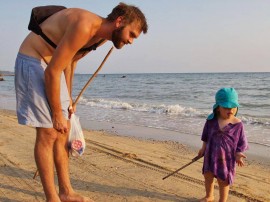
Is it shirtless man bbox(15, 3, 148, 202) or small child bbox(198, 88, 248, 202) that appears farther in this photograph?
small child bbox(198, 88, 248, 202)

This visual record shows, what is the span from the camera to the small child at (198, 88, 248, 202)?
3.53 metres

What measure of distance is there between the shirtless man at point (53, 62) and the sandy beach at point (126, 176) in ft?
2.94

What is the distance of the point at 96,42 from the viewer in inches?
122

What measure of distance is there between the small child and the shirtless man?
1.24 metres

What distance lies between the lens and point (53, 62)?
266 centimetres

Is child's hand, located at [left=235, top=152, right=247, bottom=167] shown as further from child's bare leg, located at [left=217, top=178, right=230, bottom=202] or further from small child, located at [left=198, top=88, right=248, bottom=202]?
child's bare leg, located at [left=217, top=178, right=230, bottom=202]

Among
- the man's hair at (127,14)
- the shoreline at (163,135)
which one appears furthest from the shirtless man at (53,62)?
the shoreline at (163,135)

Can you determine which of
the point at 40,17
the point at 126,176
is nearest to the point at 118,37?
the point at 40,17

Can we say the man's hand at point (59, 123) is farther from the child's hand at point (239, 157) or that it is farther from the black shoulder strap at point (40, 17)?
the child's hand at point (239, 157)

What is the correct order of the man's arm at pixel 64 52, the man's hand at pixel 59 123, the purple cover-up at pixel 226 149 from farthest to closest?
the purple cover-up at pixel 226 149
the man's hand at pixel 59 123
the man's arm at pixel 64 52

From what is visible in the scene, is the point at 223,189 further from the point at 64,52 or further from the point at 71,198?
the point at 64,52

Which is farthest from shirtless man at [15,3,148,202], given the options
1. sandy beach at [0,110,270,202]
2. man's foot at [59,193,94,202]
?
sandy beach at [0,110,270,202]

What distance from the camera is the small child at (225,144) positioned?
353 centimetres

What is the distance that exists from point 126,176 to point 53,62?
2225 mm
